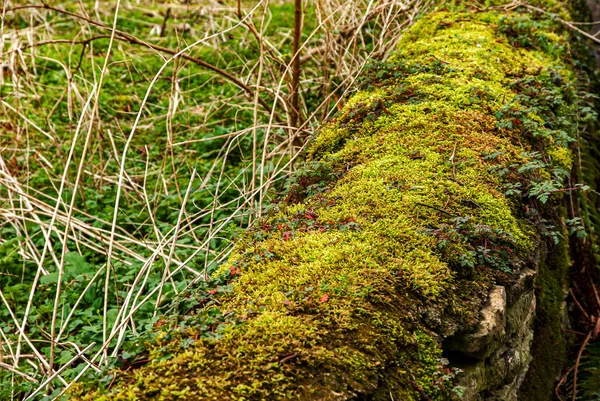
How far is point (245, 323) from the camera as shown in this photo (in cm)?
167

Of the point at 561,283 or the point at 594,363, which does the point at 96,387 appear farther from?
the point at 594,363

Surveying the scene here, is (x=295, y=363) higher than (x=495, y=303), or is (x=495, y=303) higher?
(x=295, y=363)

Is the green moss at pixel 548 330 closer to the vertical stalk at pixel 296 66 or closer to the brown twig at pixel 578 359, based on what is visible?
the brown twig at pixel 578 359

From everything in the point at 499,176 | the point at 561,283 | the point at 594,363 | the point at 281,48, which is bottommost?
the point at 594,363

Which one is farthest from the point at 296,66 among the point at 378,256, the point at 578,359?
the point at 578,359

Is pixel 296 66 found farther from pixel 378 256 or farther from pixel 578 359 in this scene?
pixel 578 359

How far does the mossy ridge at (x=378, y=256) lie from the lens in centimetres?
155

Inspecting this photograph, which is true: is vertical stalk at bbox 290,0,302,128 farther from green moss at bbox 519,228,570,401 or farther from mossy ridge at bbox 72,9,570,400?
green moss at bbox 519,228,570,401

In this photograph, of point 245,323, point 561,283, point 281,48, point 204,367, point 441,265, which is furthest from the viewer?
point 281,48

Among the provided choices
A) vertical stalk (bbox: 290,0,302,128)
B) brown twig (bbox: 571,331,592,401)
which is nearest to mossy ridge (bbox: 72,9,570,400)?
vertical stalk (bbox: 290,0,302,128)

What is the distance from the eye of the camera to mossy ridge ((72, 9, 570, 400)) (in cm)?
155

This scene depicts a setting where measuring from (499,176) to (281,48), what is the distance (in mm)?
3617

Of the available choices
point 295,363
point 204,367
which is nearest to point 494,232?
point 295,363

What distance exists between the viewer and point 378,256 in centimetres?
196
